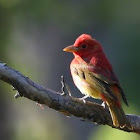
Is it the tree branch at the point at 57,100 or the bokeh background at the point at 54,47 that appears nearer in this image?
the tree branch at the point at 57,100

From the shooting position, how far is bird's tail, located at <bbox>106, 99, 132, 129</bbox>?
8.30m

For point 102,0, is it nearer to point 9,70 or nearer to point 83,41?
point 83,41

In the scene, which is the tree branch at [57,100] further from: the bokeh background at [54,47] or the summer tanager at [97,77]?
the bokeh background at [54,47]

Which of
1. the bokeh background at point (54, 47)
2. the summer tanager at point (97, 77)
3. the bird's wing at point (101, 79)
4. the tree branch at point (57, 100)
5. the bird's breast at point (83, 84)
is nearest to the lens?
the tree branch at point (57, 100)

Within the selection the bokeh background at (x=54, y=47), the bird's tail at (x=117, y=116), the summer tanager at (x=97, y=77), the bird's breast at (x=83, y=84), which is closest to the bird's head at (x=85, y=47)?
the summer tanager at (x=97, y=77)

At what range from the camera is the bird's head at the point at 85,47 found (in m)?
9.10

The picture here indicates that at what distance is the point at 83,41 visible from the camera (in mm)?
9148

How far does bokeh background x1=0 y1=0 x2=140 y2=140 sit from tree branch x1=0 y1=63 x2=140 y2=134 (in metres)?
5.81

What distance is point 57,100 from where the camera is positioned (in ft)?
26.5

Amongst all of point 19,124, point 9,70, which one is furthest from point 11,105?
point 9,70

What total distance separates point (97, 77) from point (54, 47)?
32.2 feet

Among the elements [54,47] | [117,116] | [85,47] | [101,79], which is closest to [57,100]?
[117,116]

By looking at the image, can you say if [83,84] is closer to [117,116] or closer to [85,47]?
[85,47]

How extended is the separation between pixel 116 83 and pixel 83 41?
0.75 meters
